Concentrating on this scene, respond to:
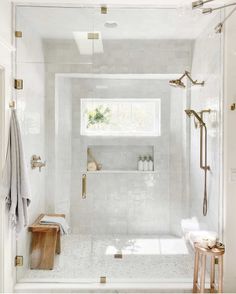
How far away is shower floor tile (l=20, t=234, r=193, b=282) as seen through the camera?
2818 mm

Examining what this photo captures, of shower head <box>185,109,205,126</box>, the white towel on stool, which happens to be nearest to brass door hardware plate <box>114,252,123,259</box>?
the white towel on stool

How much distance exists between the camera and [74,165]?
9.45ft

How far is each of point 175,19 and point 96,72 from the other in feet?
2.97

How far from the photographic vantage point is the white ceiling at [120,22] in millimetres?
2818

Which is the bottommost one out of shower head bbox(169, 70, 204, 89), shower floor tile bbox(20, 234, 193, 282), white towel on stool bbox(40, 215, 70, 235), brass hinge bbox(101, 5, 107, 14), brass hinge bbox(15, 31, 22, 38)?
shower floor tile bbox(20, 234, 193, 282)

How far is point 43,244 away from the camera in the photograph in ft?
9.30

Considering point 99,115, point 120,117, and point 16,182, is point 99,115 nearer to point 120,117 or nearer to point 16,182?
point 120,117

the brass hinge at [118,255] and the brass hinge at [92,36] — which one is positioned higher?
the brass hinge at [92,36]

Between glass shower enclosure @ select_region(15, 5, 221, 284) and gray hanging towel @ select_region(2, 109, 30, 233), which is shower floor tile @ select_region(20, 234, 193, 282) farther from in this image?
gray hanging towel @ select_region(2, 109, 30, 233)

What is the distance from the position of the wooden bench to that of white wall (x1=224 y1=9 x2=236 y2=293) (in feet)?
5.21

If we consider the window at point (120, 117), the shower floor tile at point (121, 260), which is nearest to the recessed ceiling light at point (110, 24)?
the window at point (120, 117)

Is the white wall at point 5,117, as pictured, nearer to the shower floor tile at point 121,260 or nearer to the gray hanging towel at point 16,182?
the gray hanging towel at point 16,182

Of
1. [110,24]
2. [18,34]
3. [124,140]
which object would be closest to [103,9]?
[110,24]

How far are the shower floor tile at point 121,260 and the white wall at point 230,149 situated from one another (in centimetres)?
37
